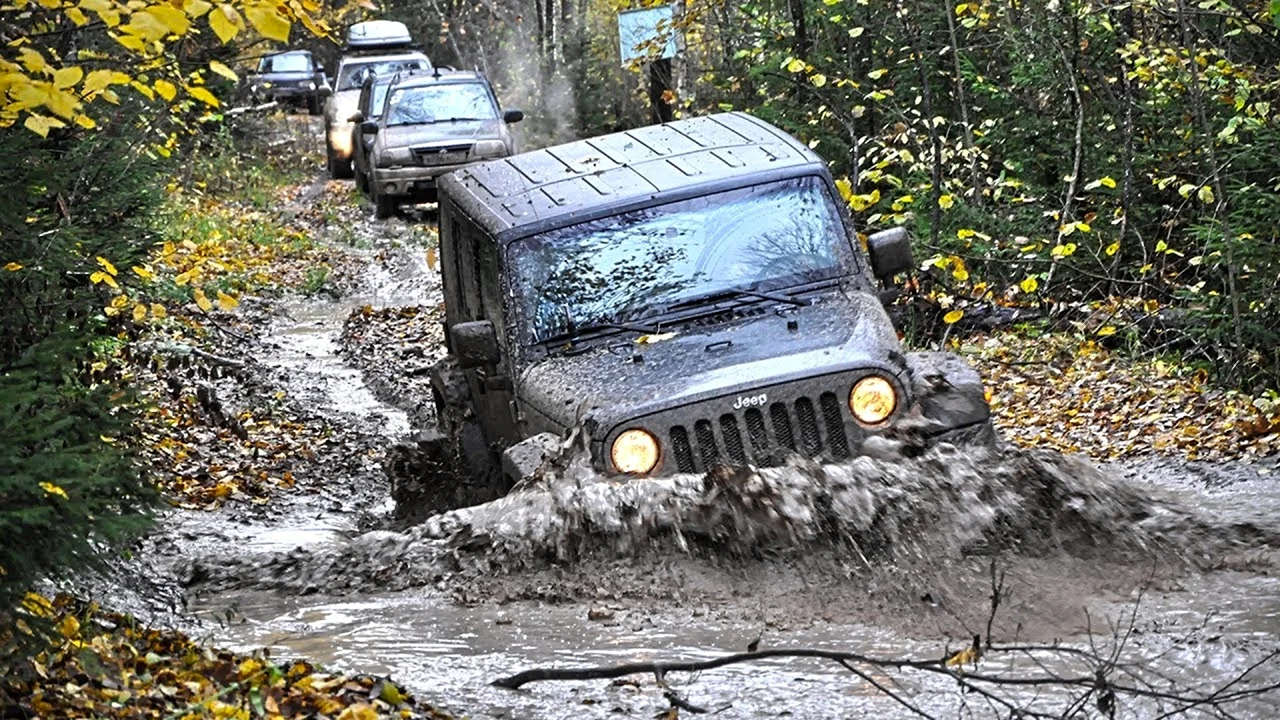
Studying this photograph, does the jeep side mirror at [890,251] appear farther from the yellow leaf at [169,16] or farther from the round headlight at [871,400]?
the yellow leaf at [169,16]

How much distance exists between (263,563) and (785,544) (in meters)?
2.37

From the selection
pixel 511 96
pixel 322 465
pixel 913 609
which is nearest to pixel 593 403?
pixel 913 609

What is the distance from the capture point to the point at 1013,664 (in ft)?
16.6

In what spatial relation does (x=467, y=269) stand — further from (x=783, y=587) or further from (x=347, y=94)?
(x=347, y=94)

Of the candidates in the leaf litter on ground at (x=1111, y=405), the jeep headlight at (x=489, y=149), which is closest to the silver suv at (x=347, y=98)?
the jeep headlight at (x=489, y=149)

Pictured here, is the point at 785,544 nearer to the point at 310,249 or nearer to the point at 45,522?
the point at 45,522

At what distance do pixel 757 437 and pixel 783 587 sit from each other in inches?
23.3

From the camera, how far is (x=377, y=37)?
34.3m

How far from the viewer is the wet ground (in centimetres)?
514

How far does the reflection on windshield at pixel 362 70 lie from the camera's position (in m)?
30.3

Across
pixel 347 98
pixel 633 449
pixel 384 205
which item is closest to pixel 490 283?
pixel 633 449

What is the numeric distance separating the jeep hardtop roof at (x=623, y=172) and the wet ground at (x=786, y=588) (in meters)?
1.52

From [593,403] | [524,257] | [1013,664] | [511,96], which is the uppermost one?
[511,96]

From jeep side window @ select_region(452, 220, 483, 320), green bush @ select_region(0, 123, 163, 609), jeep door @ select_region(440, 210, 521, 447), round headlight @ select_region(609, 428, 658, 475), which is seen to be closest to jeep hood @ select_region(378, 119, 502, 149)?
green bush @ select_region(0, 123, 163, 609)
